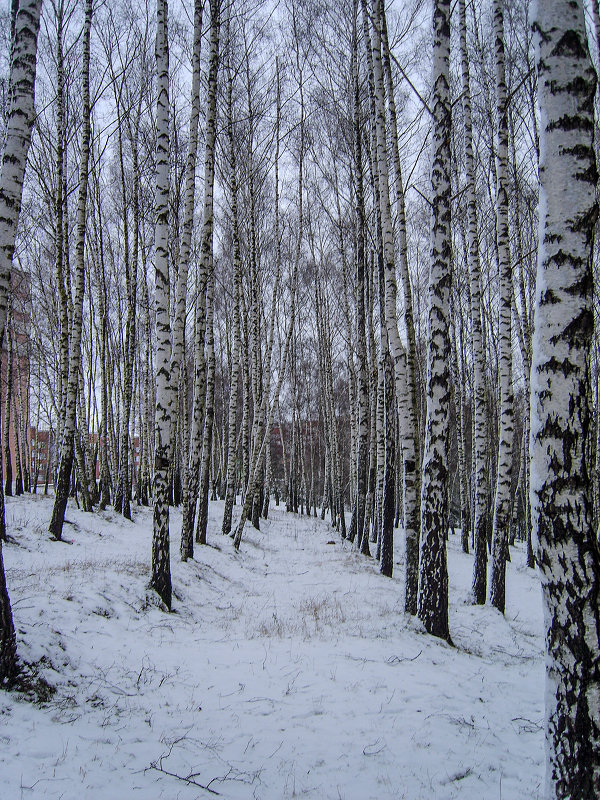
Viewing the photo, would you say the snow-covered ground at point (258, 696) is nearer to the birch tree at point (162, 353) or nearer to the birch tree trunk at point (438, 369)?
the birch tree at point (162, 353)

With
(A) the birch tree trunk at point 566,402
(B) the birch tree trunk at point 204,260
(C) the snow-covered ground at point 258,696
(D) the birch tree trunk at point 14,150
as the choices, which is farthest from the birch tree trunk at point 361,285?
(A) the birch tree trunk at point 566,402

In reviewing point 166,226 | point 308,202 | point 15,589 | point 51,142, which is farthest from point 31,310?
point 15,589

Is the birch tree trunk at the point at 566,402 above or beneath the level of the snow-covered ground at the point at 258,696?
above

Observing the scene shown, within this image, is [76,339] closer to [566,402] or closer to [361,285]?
[361,285]

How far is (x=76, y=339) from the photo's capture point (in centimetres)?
956

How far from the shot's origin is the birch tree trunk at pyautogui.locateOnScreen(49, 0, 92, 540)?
8.84 metres

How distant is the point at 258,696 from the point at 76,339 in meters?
8.03

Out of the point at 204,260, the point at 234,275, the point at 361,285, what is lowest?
the point at 204,260

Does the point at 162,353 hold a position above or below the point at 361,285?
below

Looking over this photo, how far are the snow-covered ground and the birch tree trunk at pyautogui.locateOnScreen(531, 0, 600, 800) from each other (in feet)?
3.49

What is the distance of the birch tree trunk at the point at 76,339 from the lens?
29.0ft

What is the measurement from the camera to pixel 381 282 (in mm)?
10047

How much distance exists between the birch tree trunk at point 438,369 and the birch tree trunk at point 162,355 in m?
3.54

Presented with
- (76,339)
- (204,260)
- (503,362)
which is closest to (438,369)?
(503,362)
